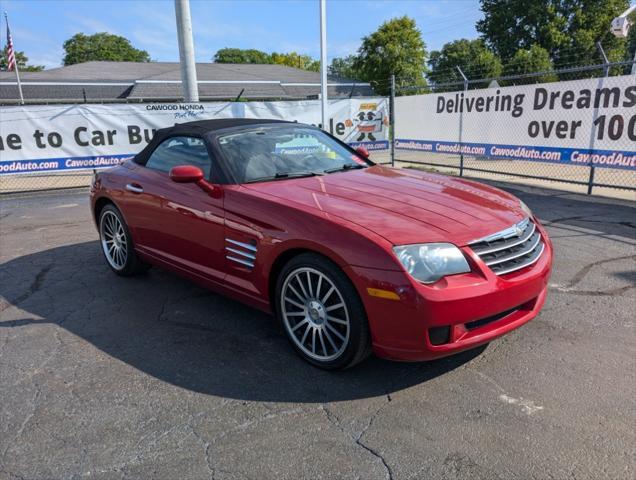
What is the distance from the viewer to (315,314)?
305 centimetres

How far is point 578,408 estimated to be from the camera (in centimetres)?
265

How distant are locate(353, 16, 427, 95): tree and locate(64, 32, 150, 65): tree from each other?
42.6m

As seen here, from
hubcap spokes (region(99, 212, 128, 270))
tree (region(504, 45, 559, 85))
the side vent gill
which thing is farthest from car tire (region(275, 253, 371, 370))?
tree (region(504, 45, 559, 85))

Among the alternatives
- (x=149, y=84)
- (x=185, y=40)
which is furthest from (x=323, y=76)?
(x=149, y=84)

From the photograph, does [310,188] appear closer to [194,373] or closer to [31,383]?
[194,373]

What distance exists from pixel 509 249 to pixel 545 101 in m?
7.01

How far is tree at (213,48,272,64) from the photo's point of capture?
81938 millimetres

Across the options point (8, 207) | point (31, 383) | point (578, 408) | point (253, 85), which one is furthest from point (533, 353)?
point (253, 85)

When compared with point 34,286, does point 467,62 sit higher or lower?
higher

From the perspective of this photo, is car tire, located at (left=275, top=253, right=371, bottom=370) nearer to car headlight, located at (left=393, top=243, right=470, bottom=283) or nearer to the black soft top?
car headlight, located at (left=393, top=243, right=470, bottom=283)

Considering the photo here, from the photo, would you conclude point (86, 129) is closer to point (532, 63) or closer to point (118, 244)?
point (118, 244)

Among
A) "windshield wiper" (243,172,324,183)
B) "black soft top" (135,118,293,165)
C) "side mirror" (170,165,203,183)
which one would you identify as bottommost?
"windshield wiper" (243,172,324,183)

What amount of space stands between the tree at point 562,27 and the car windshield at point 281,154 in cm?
4895

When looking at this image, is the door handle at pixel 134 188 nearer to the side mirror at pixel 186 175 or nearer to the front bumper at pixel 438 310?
the side mirror at pixel 186 175
